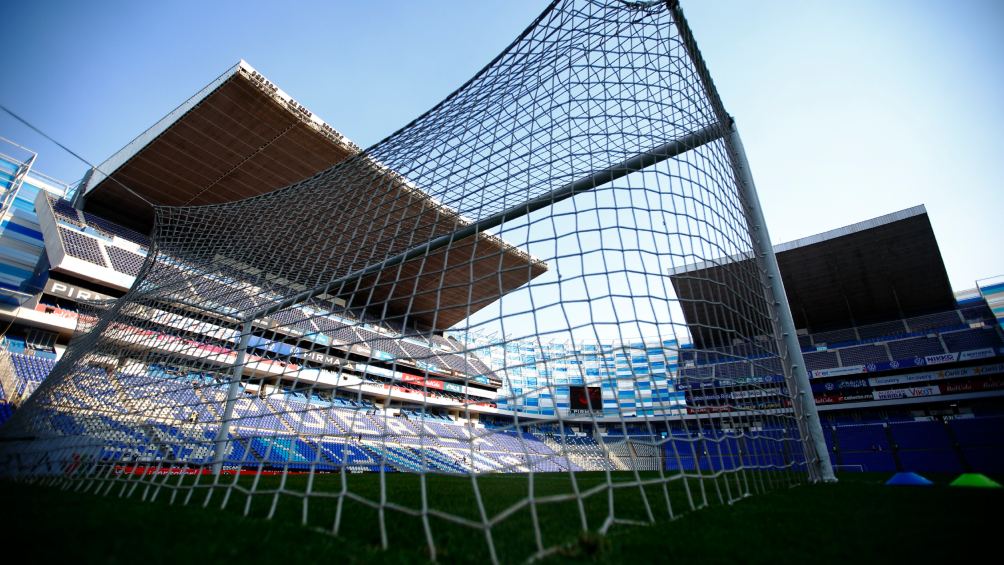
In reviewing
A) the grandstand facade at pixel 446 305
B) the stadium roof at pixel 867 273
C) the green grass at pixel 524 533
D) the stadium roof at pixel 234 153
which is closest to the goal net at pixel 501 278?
the green grass at pixel 524 533

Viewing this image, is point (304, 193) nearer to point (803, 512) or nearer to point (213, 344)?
point (213, 344)

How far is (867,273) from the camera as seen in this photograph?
15.2 meters

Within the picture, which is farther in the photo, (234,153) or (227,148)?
(234,153)

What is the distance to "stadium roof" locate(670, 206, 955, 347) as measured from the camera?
44.7ft

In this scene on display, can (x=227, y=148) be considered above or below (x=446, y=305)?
above

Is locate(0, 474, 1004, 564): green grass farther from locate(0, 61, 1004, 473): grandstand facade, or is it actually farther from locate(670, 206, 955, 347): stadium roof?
locate(670, 206, 955, 347): stadium roof

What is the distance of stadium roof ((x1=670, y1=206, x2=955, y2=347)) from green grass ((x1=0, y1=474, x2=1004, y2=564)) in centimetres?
1149

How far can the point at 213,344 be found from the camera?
3785mm

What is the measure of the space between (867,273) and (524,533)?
19301mm

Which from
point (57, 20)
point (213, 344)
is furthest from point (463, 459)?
point (57, 20)

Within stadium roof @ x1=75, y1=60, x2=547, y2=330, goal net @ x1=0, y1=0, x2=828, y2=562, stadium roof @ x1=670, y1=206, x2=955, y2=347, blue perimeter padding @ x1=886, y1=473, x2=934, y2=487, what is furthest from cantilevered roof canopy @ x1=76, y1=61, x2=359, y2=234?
blue perimeter padding @ x1=886, y1=473, x2=934, y2=487

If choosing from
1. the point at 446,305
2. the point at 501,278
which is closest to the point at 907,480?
the point at 501,278

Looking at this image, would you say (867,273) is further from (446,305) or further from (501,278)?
(501,278)

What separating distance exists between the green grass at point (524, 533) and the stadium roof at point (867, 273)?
37.7 ft
